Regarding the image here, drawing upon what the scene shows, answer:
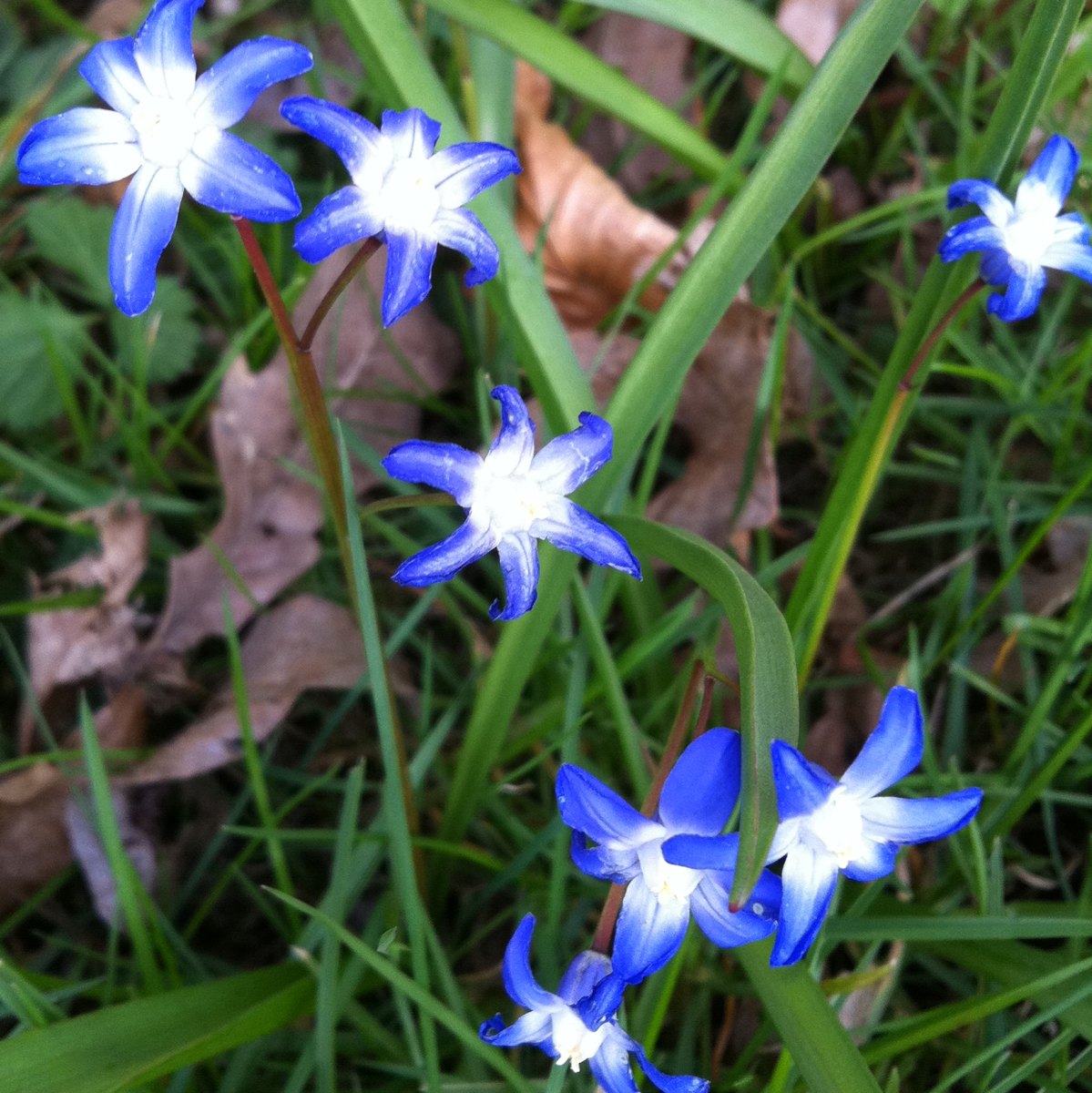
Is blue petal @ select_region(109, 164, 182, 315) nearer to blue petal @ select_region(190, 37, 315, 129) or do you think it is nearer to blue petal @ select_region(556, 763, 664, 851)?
blue petal @ select_region(190, 37, 315, 129)

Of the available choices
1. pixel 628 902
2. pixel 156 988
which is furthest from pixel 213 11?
pixel 628 902

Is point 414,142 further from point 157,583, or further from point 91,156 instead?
point 157,583

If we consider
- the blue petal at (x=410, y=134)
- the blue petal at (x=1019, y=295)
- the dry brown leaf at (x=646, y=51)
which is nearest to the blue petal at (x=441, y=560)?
the blue petal at (x=410, y=134)

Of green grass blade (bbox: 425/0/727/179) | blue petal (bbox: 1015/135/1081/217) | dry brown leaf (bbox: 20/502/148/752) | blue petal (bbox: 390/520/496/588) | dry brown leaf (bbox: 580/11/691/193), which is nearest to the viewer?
blue petal (bbox: 390/520/496/588)

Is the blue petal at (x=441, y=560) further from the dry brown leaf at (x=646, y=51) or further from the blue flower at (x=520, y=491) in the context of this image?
the dry brown leaf at (x=646, y=51)

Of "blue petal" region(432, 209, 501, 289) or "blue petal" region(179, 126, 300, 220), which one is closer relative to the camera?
"blue petal" region(179, 126, 300, 220)

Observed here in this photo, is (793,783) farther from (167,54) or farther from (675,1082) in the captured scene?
(167,54)

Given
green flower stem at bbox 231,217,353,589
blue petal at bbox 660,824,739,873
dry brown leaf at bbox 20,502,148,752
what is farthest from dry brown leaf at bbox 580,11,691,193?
blue petal at bbox 660,824,739,873

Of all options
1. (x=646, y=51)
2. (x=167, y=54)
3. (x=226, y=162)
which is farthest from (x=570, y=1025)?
(x=646, y=51)
